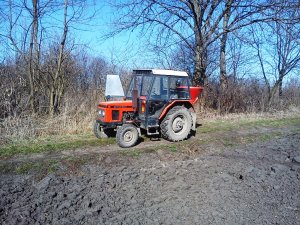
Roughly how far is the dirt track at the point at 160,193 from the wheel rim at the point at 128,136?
102cm

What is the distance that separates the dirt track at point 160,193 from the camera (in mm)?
3455

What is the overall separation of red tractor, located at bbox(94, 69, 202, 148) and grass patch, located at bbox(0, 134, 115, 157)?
418 millimetres

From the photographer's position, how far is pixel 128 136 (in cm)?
673

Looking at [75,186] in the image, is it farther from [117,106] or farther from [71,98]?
[71,98]

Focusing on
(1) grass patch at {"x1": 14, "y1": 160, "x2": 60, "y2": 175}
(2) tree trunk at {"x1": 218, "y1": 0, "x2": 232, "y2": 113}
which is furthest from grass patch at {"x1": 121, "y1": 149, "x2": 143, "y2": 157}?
(2) tree trunk at {"x1": 218, "y1": 0, "x2": 232, "y2": 113}

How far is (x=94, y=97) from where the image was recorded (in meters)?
10.8

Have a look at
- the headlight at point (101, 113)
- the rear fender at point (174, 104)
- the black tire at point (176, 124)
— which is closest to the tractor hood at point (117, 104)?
the headlight at point (101, 113)

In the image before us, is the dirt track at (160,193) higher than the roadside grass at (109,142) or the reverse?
the reverse

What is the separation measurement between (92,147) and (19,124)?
106 inches

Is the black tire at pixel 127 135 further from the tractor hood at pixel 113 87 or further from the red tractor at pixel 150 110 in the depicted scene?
the tractor hood at pixel 113 87

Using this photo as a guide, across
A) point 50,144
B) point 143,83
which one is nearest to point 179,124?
point 143,83

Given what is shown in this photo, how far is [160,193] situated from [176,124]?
345 centimetres

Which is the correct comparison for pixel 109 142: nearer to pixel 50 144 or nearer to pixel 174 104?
pixel 50 144

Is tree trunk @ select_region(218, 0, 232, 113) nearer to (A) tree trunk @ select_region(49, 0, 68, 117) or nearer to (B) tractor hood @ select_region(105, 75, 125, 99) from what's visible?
(B) tractor hood @ select_region(105, 75, 125, 99)
